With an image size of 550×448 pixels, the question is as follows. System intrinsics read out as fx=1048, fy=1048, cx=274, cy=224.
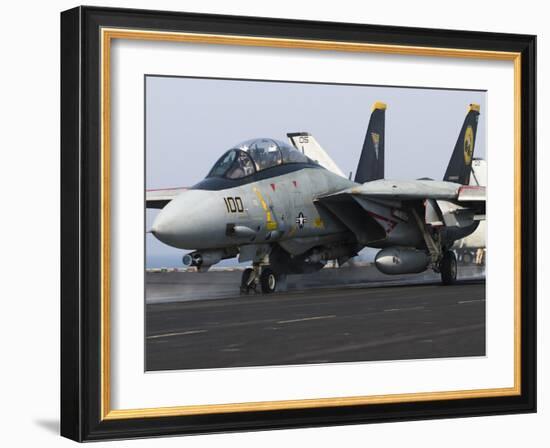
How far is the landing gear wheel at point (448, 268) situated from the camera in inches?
490

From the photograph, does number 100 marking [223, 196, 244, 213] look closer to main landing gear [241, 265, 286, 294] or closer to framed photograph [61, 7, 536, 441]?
framed photograph [61, 7, 536, 441]

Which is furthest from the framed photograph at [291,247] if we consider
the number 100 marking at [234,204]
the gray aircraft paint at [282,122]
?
the number 100 marking at [234,204]

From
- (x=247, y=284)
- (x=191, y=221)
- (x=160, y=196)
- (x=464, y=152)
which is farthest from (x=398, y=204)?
(x=160, y=196)

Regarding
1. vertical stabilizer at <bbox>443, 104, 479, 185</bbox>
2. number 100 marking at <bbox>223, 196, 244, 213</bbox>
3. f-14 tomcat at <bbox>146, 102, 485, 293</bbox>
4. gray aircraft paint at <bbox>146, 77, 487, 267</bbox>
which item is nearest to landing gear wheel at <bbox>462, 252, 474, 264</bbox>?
f-14 tomcat at <bbox>146, 102, 485, 293</bbox>

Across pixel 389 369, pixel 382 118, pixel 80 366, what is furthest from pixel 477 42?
pixel 80 366

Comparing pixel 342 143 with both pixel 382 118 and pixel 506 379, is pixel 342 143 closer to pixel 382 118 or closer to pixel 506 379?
pixel 382 118

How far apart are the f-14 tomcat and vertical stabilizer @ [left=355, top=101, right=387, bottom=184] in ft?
0.04

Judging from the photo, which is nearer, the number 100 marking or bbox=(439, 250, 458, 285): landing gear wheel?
bbox=(439, 250, 458, 285): landing gear wheel

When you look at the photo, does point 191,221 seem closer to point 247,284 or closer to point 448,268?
point 247,284

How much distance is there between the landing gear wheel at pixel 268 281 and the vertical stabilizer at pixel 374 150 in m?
1.59

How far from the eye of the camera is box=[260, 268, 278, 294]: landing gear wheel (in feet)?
38.8

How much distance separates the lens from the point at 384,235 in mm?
14617

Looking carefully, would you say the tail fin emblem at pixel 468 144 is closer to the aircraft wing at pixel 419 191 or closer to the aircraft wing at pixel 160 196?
the aircraft wing at pixel 419 191

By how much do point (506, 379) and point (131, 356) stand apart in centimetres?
442
